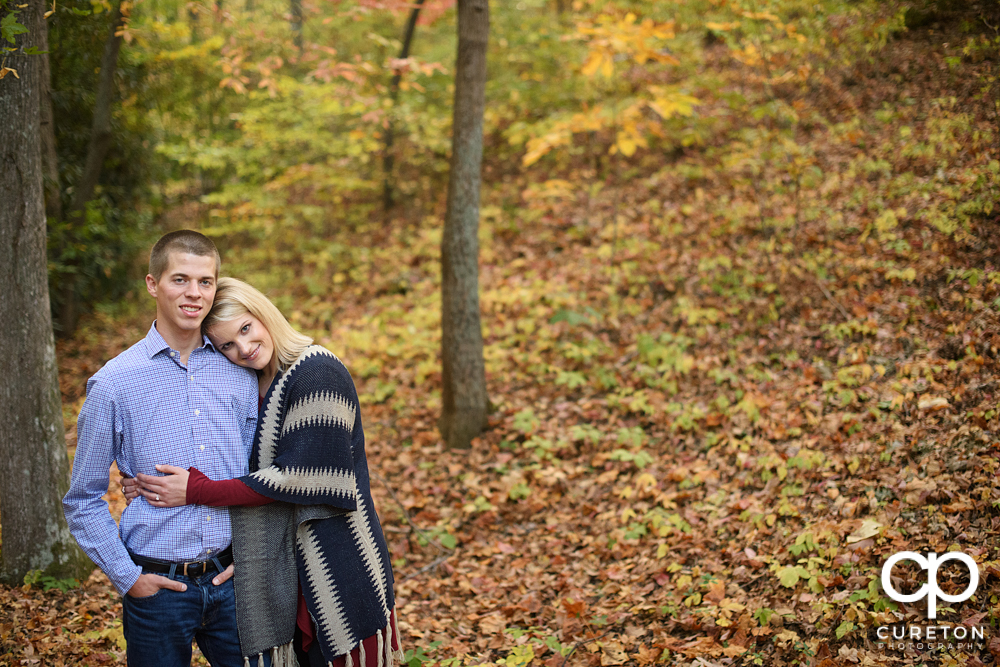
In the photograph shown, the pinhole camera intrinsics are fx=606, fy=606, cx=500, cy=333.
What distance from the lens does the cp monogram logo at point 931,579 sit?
3.35 m

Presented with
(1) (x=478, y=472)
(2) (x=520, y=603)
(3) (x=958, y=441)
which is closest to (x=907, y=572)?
(3) (x=958, y=441)

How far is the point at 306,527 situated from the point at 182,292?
1.08m

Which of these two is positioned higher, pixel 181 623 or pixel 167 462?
pixel 167 462

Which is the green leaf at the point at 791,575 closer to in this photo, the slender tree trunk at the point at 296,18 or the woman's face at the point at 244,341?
the woman's face at the point at 244,341

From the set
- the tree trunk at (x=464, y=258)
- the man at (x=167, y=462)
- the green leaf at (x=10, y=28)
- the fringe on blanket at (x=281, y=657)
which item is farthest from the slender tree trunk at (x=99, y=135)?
the fringe on blanket at (x=281, y=657)

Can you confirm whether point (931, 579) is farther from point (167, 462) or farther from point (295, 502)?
point (167, 462)

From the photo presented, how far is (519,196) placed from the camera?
11508 millimetres

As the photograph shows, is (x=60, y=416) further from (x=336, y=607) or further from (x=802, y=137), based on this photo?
(x=802, y=137)

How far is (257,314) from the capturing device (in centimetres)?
259

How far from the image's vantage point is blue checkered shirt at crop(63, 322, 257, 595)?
89.3 inches

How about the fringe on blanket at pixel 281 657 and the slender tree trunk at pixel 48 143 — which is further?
the slender tree trunk at pixel 48 143

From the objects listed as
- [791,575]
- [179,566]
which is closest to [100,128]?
[179,566]

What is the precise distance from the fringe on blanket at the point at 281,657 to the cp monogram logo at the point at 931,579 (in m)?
3.23

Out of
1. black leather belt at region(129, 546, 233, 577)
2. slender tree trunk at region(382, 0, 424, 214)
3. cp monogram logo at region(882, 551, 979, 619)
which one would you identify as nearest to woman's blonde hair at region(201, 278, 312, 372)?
black leather belt at region(129, 546, 233, 577)
